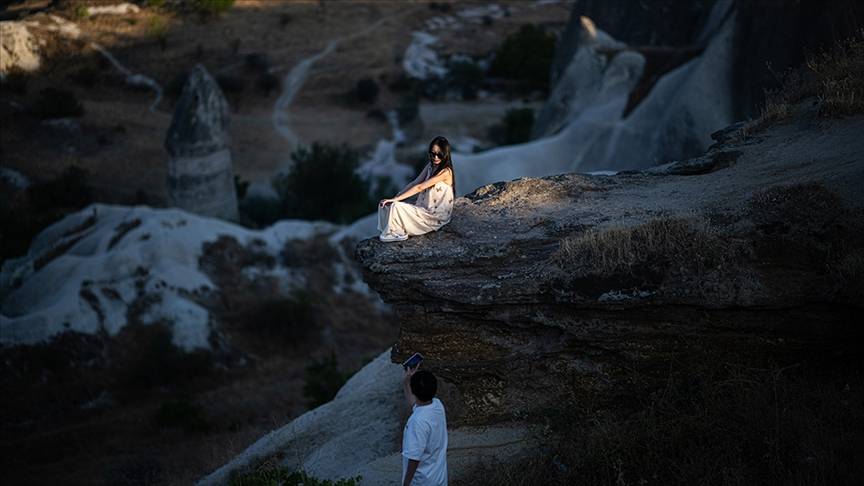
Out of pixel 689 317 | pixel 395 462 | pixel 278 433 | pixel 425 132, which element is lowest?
pixel 425 132

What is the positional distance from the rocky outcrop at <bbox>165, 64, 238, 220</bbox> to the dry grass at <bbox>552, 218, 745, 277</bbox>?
19.0m

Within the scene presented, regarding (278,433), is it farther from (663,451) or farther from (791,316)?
(791,316)

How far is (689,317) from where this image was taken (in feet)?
20.5

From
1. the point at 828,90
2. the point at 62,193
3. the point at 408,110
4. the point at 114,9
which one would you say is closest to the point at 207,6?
the point at 114,9

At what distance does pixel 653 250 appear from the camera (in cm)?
635

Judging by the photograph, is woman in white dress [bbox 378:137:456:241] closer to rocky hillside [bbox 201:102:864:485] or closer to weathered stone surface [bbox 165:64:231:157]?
rocky hillside [bbox 201:102:864:485]

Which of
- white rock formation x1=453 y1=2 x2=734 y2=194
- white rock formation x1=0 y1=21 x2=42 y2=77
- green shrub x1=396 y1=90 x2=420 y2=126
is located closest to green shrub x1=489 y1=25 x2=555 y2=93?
A: green shrub x1=396 y1=90 x2=420 y2=126

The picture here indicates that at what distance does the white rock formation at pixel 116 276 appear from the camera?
17594mm

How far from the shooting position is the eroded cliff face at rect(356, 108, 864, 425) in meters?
6.11

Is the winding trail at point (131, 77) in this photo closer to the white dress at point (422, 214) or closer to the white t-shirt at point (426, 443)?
the white dress at point (422, 214)

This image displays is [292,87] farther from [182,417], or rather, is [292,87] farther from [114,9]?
[182,417]

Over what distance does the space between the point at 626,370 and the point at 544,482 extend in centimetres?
123

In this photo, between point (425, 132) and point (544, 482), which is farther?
point (425, 132)

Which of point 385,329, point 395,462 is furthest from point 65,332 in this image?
point 395,462
